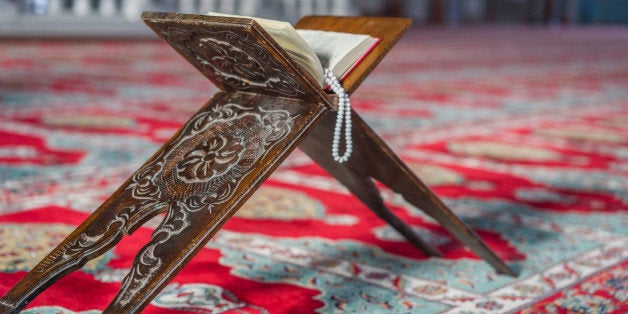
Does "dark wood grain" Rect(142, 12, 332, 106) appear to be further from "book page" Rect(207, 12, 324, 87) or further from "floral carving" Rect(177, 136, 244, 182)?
"floral carving" Rect(177, 136, 244, 182)

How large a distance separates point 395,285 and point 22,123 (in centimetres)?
279

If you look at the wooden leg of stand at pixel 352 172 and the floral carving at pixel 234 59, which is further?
the wooden leg of stand at pixel 352 172

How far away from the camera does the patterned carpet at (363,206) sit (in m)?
1.96

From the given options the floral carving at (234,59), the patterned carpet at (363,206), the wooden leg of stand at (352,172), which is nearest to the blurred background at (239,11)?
the patterned carpet at (363,206)

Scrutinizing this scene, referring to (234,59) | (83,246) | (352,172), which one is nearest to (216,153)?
(234,59)

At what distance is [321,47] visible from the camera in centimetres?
181

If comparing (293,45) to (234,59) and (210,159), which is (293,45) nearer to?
(234,59)

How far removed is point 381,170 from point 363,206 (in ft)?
2.91

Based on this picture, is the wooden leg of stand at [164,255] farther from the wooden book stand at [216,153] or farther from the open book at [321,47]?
the open book at [321,47]

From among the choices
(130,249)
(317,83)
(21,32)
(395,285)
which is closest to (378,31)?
(317,83)

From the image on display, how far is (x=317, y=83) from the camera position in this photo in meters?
1.66

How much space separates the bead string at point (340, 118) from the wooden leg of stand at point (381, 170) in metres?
0.02

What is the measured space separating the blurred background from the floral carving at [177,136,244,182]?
30.0 ft

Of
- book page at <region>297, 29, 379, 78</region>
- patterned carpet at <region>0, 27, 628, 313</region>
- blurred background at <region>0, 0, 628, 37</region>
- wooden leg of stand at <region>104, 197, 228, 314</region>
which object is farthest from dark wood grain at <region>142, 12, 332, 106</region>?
blurred background at <region>0, 0, 628, 37</region>
